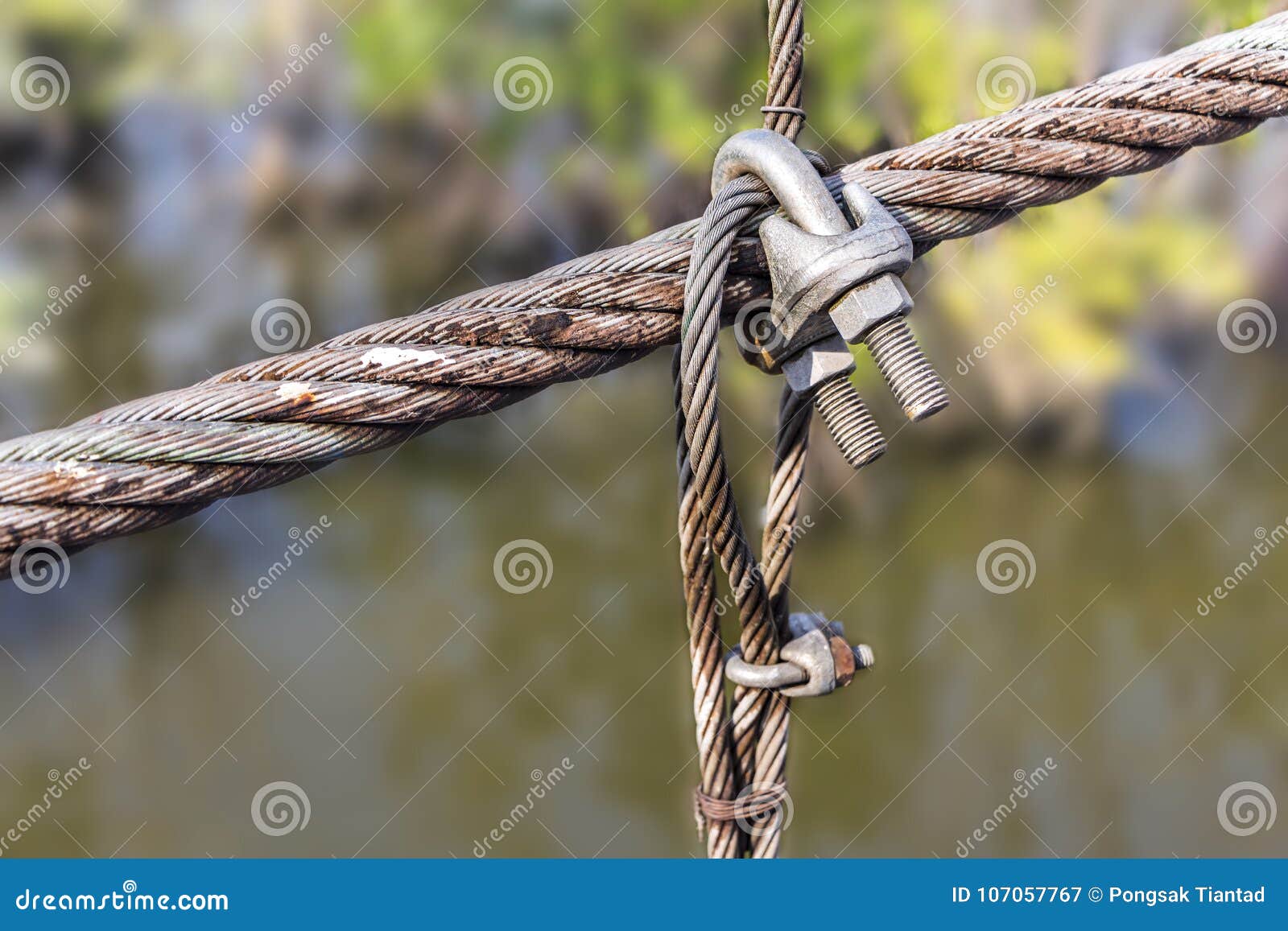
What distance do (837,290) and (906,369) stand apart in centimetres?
5

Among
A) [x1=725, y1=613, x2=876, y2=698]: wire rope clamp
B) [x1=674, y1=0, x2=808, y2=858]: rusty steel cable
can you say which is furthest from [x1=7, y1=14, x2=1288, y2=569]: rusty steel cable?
[x1=725, y1=613, x2=876, y2=698]: wire rope clamp

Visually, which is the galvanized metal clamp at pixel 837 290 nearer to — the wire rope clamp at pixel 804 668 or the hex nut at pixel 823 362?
the hex nut at pixel 823 362

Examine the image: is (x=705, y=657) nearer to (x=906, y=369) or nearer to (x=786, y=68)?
(x=906, y=369)

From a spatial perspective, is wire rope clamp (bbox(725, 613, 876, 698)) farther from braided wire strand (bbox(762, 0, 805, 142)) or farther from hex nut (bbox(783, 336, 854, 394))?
braided wire strand (bbox(762, 0, 805, 142))

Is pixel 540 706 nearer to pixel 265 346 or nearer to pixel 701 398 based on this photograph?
pixel 265 346

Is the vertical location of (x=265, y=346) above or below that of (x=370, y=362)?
above

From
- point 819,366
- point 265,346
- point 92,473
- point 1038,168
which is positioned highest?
point 265,346

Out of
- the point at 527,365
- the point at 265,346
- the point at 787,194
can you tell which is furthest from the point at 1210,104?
the point at 265,346

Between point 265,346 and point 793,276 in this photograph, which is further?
point 265,346

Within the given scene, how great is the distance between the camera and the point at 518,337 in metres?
0.49

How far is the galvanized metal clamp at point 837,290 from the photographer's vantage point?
1.53 feet

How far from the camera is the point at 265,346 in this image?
5.82 ft

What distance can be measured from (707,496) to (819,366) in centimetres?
9

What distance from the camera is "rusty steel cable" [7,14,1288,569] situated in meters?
0.45
